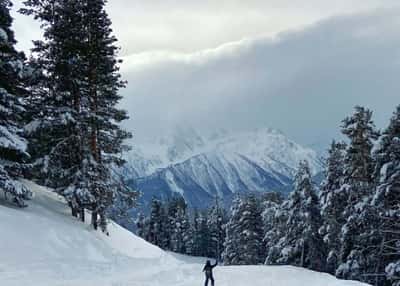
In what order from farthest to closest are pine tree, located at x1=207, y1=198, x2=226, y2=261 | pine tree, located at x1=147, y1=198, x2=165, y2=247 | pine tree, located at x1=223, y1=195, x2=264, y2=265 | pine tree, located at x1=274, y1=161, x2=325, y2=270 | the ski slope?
pine tree, located at x1=147, y1=198, x2=165, y2=247 < pine tree, located at x1=207, y1=198, x2=226, y2=261 < pine tree, located at x1=223, y1=195, x2=264, y2=265 < pine tree, located at x1=274, y1=161, x2=325, y2=270 < the ski slope

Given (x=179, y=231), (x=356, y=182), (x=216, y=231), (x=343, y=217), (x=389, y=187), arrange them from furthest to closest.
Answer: (x=179, y=231)
(x=216, y=231)
(x=343, y=217)
(x=356, y=182)
(x=389, y=187)

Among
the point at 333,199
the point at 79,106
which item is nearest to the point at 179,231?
the point at 333,199

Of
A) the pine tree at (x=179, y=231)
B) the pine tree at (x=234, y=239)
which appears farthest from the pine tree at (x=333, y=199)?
the pine tree at (x=179, y=231)

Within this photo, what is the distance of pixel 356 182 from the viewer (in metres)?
33.5

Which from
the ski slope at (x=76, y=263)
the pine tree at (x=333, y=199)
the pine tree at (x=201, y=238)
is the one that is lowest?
the pine tree at (x=201, y=238)

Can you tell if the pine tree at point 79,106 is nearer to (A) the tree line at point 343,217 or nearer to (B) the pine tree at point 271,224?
(A) the tree line at point 343,217

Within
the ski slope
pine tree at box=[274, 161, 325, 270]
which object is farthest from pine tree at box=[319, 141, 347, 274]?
the ski slope

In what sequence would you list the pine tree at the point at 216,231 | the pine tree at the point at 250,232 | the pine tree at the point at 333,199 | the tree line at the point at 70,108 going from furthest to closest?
the pine tree at the point at 216,231
the pine tree at the point at 250,232
the pine tree at the point at 333,199
the tree line at the point at 70,108

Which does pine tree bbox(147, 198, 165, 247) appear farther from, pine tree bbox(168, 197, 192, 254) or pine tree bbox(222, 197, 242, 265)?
pine tree bbox(222, 197, 242, 265)

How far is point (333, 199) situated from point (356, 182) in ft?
12.7

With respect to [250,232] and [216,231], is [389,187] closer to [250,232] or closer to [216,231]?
[250,232]

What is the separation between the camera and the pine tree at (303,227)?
4394cm

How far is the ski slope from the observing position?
19.2 m

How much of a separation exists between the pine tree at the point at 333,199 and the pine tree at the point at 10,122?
2101 centimetres
